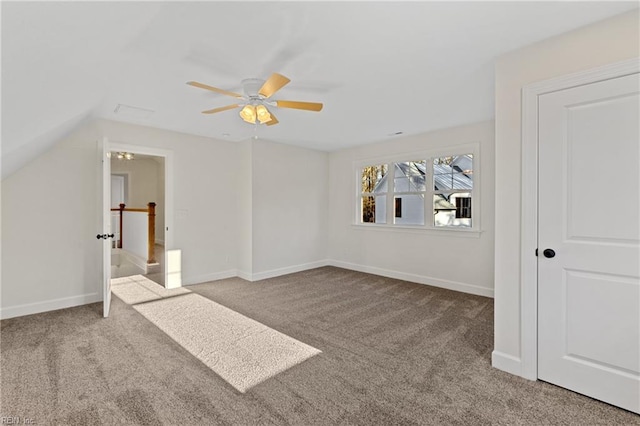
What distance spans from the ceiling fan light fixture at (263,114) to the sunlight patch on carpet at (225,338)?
2.13 metres

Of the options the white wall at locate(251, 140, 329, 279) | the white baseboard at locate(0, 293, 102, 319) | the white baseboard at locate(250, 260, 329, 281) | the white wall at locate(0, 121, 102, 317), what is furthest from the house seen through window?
the white baseboard at locate(0, 293, 102, 319)

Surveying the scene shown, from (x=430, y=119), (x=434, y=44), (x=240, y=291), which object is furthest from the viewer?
(x=240, y=291)

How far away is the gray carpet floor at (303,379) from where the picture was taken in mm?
1791

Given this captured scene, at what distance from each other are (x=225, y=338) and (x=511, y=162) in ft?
9.43

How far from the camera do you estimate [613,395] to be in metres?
1.89

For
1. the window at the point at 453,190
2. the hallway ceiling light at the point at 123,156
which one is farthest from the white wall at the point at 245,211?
the hallway ceiling light at the point at 123,156

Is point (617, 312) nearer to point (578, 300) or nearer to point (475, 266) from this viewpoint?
point (578, 300)

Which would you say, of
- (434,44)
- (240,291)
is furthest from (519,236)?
(240,291)

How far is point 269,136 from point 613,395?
15.5 ft

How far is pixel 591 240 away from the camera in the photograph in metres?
1.97

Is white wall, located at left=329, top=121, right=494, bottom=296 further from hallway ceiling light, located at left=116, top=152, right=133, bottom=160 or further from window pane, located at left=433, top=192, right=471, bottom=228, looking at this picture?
hallway ceiling light, located at left=116, top=152, right=133, bottom=160

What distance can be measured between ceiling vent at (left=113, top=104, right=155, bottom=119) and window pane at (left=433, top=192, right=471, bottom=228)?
13.8ft

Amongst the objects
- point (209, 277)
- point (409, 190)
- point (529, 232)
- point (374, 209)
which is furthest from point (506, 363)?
point (209, 277)

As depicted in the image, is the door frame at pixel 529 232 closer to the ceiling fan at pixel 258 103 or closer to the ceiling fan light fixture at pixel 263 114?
the ceiling fan at pixel 258 103
